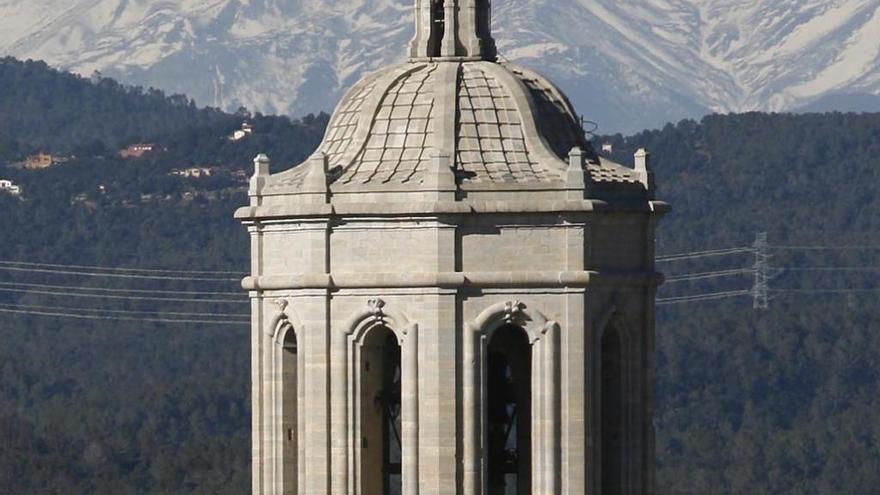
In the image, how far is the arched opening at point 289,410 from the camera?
45.7m

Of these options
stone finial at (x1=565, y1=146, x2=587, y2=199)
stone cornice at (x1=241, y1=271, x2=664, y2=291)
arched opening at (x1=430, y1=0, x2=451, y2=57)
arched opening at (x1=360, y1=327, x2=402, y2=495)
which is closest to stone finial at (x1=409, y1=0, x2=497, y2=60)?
arched opening at (x1=430, y1=0, x2=451, y2=57)

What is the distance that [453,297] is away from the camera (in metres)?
44.2

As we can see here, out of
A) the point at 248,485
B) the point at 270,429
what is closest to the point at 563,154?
the point at 270,429

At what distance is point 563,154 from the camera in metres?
45.4

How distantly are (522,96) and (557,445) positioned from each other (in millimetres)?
3795

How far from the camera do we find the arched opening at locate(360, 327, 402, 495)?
148ft

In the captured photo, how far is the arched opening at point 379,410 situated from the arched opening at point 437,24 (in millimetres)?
3546

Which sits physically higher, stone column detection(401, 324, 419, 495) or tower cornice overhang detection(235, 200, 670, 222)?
A: tower cornice overhang detection(235, 200, 670, 222)

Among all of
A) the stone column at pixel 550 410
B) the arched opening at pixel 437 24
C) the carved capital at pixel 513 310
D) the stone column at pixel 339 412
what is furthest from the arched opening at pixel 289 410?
the arched opening at pixel 437 24

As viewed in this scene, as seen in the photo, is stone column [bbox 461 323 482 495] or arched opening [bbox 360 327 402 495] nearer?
stone column [bbox 461 323 482 495]

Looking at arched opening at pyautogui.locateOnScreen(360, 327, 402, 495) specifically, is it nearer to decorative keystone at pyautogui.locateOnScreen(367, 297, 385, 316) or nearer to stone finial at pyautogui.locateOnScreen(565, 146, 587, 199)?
decorative keystone at pyautogui.locateOnScreen(367, 297, 385, 316)

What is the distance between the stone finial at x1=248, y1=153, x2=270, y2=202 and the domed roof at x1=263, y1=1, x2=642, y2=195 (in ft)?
0.31

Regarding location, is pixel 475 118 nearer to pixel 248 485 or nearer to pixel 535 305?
pixel 535 305

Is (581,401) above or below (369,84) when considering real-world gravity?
below
